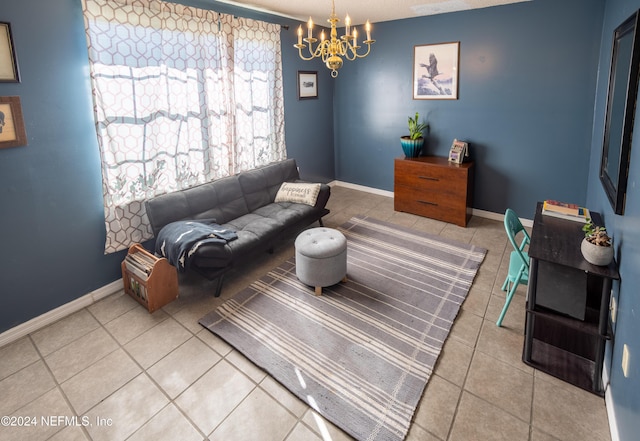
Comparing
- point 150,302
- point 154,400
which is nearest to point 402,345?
point 154,400

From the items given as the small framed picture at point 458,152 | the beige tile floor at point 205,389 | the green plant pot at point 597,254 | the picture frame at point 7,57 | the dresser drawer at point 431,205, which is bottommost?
the beige tile floor at point 205,389

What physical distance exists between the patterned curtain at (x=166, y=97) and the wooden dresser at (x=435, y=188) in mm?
1909

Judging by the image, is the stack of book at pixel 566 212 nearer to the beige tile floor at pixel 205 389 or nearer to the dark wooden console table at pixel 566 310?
the dark wooden console table at pixel 566 310

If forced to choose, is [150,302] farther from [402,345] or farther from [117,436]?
[402,345]

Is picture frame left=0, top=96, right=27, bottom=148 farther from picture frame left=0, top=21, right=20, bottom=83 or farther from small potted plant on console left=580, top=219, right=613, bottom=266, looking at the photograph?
small potted plant on console left=580, top=219, right=613, bottom=266

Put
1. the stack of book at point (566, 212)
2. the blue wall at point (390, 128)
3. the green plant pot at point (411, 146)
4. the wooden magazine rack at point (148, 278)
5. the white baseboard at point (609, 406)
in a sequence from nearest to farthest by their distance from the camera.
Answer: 1. the white baseboard at point (609, 406)
2. the blue wall at point (390, 128)
3. the stack of book at point (566, 212)
4. the wooden magazine rack at point (148, 278)
5. the green plant pot at point (411, 146)

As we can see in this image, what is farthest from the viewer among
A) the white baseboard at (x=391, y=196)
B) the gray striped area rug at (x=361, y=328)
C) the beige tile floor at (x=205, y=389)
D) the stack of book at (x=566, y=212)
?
the white baseboard at (x=391, y=196)

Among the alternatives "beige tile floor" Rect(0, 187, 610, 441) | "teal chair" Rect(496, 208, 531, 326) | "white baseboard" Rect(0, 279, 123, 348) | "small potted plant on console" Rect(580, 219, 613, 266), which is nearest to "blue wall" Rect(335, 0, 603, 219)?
"teal chair" Rect(496, 208, 531, 326)

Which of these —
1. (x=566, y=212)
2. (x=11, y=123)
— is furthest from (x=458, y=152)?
(x=11, y=123)

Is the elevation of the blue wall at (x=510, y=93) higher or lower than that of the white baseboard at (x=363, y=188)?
higher

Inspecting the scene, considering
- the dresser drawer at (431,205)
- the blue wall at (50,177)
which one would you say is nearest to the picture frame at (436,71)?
the dresser drawer at (431,205)

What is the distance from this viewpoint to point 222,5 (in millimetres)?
3641

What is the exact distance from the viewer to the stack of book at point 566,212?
252cm

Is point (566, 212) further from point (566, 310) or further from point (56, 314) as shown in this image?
point (56, 314)
